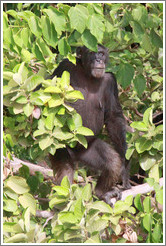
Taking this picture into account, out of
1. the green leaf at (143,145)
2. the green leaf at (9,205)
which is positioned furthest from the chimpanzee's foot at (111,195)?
the green leaf at (9,205)

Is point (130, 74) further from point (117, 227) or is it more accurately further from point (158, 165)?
point (117, 227)

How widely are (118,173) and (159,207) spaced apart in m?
1.07

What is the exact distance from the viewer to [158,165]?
11.7 feet

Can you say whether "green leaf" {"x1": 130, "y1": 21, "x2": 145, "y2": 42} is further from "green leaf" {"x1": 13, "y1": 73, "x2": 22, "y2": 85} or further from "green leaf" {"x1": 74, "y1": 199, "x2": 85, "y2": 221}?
"green leaf" {"x1": 74, "y1": 199, "x2": 85, "y2": 221}

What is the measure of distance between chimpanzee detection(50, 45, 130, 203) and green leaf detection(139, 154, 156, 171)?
0.72 metres

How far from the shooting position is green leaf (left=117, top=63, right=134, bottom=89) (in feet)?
14.1

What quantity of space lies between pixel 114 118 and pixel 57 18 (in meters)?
1.79

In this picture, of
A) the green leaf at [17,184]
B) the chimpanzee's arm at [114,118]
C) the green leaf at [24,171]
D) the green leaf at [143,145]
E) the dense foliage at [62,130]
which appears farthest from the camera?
the chimpanzee's arm at [114,118]

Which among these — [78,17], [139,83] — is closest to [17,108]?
[78,17]

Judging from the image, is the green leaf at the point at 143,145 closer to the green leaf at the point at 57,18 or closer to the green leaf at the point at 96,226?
the green leaf at the point at 96,226

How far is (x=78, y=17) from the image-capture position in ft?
10.4

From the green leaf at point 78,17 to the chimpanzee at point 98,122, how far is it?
1.15 metres

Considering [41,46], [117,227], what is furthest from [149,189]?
[41,46]

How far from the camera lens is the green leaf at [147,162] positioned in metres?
3.58
